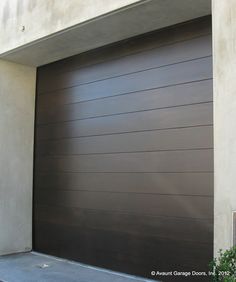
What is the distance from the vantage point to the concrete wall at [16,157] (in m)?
6.11

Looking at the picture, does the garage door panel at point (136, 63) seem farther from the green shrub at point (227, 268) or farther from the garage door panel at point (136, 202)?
the green shrub at point (227, 268)

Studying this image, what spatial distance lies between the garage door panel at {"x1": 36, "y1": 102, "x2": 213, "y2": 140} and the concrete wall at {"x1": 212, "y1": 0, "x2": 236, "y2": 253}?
920 millimetres

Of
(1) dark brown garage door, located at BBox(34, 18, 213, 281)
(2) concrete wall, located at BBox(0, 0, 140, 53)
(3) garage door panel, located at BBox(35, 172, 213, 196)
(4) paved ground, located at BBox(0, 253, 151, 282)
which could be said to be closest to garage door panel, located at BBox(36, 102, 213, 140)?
(1) dark brown garage door, located at BBox(34, 18, 213, 281)

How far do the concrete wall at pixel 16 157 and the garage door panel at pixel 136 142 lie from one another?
36 centimetres

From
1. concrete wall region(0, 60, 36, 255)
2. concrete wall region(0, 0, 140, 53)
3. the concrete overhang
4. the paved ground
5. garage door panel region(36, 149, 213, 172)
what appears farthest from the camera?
concrete wall region(0, 60, 36, 255)

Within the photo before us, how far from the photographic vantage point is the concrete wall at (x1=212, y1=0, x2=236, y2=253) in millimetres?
3264

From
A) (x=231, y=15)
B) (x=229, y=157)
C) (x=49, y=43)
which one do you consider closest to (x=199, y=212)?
(x=229, y=157)

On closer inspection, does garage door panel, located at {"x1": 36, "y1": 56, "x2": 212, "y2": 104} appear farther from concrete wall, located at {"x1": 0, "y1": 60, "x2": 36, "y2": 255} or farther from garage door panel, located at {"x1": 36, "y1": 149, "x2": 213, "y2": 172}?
concrete wall, located at {"x1": 0, "y1": 60, "x2": 36, "y2": 255}

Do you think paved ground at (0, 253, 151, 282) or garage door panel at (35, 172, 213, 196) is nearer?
garage door panel at (35, 172, 213, 196)

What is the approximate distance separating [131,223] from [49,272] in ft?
3.95

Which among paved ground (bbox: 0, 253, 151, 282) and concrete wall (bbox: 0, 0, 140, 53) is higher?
concrete wall (bbox: 0, 0, 140, 53)

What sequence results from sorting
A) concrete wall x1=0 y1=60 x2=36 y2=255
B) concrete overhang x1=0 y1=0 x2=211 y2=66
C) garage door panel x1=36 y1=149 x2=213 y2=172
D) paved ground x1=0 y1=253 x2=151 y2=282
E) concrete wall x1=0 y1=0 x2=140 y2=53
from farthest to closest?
concrete wall x1=0 y1=60 x2=36 y2=255
paved ground x1=0 y1=253 x2=151 y2=282
concrete wall x1=0 y1=0 x2=140 y2=53
garage door panel x1=36 y1=149 x2=213 y2=172
concrete overhang x1=0 y1=0 x2=211 y2=66

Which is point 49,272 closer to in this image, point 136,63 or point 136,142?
point 136,142

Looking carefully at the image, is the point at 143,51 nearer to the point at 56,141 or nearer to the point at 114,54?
the point at 114,54
